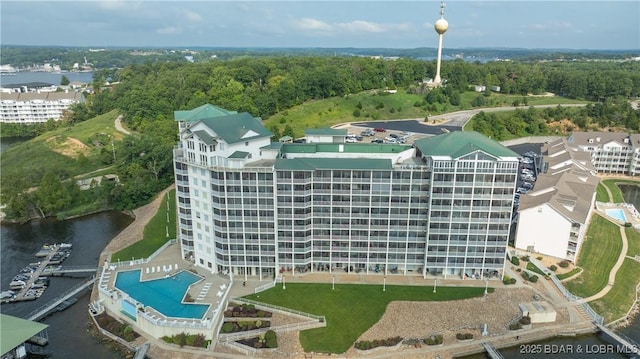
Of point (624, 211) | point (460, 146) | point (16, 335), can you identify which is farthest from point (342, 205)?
point (624, 211)

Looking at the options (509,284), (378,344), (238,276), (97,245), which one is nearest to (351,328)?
(378,344)

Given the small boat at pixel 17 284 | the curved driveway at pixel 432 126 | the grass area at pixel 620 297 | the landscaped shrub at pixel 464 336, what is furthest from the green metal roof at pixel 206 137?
the curved driveway at pixel 432 126

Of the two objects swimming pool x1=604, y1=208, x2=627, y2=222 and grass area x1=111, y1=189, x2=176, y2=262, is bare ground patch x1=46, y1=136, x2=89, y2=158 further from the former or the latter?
swimming pool x1=604, y1=208, x2=627, y2=222

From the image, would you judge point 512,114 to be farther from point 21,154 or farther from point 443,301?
point 21,154

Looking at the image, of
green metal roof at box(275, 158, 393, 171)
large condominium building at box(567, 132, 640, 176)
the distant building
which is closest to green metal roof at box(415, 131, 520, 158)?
green metal roof at box(275, 158, 393, 171)

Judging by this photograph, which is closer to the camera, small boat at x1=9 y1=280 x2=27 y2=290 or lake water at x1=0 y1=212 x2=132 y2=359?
lake water at x1=0 y1=212 x2=132 y2=359

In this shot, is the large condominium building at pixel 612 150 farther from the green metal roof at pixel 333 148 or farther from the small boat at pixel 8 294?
the small boat at pixel 8 294
